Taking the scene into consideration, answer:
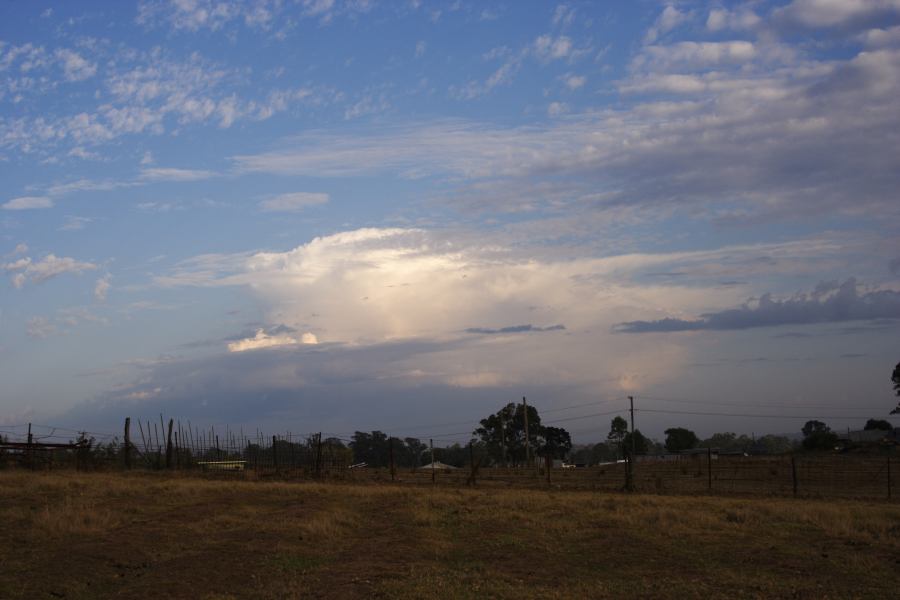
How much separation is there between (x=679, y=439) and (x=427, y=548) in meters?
106

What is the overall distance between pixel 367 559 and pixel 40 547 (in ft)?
19.9

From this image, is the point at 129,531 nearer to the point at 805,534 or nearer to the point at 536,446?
the point at 805,534

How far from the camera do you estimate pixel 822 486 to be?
38.3 metres

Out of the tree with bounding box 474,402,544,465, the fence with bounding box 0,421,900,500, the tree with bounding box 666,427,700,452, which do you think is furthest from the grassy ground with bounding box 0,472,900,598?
the tree with bounding box 666,427,700,452

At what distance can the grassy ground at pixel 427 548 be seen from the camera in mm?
12703

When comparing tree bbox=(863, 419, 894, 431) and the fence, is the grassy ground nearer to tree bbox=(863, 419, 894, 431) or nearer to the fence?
the fence

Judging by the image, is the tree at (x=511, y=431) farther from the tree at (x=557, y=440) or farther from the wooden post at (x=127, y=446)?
the wooden post at (x=127, y=446)

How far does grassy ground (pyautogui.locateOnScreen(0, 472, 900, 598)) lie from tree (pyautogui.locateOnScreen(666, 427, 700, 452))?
3763 inches

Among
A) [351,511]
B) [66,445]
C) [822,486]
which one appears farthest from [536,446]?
[351,511]

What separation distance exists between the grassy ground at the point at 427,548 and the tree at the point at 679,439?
9557 cm

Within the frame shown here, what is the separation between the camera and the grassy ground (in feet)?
41.7

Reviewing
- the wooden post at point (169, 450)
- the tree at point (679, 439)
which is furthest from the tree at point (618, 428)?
the wooden post at point (169, 450)

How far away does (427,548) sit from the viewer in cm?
1611

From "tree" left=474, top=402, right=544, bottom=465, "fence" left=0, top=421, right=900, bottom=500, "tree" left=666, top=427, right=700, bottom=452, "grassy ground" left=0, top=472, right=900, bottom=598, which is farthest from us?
"tree" left=666, top=427, right=700, bottom=452
